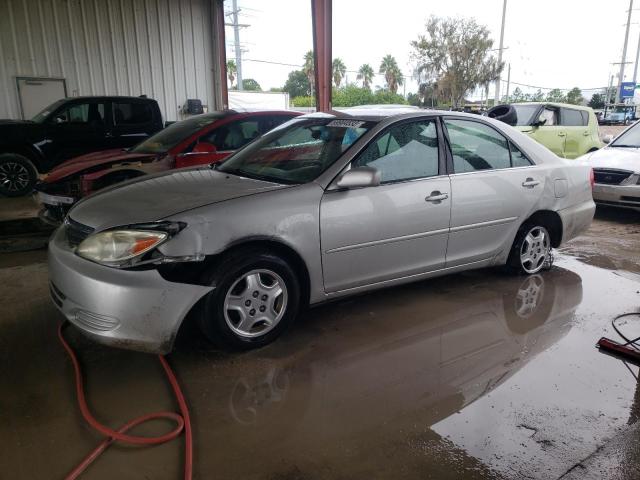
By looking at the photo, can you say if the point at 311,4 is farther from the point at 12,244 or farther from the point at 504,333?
the point at 504,333

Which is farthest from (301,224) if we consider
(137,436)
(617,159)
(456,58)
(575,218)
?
(456,58)

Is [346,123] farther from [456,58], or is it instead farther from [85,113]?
[456,58]

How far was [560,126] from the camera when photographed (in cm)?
985

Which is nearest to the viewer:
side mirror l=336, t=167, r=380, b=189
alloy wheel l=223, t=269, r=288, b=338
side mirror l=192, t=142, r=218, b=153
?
alloy wheel l=223, t=269, r=288, b=338

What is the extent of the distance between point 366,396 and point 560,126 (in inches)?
363

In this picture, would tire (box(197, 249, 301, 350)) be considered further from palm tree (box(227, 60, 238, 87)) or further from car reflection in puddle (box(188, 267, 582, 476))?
palm tree (box(227, 60, 238, 87))

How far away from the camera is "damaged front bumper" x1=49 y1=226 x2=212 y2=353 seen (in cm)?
246

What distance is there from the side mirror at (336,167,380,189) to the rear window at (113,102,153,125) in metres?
6.71

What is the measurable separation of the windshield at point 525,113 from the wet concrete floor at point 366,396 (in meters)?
6.81

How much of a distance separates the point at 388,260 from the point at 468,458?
1.46 meters

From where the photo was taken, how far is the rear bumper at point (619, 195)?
21.3 feet

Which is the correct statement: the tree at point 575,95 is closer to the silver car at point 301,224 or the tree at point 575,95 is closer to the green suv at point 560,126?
the green suv at point 560,126

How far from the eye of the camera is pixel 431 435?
227cm

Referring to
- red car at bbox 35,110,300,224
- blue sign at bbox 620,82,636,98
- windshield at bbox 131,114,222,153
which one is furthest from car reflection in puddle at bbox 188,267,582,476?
blue sign at bbox 620,82,636,98
